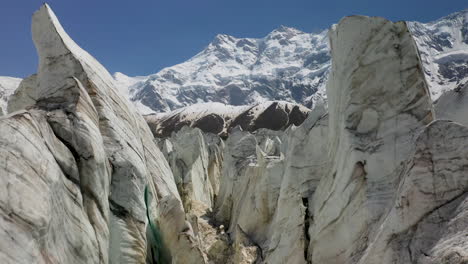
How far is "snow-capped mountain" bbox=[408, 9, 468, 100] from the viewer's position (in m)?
125

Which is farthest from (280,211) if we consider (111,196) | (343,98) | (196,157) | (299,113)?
(299,113)

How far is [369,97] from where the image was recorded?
7684 millimetres

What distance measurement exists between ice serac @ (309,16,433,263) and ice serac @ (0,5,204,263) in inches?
118

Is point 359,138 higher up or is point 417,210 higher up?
point 359,138

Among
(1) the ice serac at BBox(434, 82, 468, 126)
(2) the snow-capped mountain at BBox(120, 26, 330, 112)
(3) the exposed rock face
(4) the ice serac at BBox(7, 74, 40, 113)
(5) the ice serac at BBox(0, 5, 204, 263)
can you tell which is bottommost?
(5) the ice serac at BBox(0, 5, 204, 263)

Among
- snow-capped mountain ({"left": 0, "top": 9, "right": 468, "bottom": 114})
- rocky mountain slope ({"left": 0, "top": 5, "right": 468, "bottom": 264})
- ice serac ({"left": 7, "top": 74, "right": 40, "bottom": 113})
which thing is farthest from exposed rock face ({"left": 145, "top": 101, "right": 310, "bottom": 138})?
rocky mountain slope ({"left": 0, "top": 5, "right": 468, "bottom": 264})

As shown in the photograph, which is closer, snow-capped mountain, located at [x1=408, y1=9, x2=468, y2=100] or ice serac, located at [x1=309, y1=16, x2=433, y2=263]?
ice serac, located at [x1=309, y1=16, x2=433, y2=263]

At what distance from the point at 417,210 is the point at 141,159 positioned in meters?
5.01

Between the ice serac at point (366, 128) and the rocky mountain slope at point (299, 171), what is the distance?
2 centimetres

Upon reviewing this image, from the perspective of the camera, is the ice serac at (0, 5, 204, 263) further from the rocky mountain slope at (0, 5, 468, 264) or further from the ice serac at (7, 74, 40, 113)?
the ice serac at (7, 74, 40, 113)

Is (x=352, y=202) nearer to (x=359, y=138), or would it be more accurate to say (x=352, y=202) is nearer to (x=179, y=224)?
(x=359, y=138)

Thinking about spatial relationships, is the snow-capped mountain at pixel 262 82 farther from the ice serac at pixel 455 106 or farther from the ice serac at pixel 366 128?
the ice serac at pixel 455 106

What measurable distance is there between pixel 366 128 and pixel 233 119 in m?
93.9

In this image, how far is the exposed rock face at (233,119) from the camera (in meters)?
95.4
